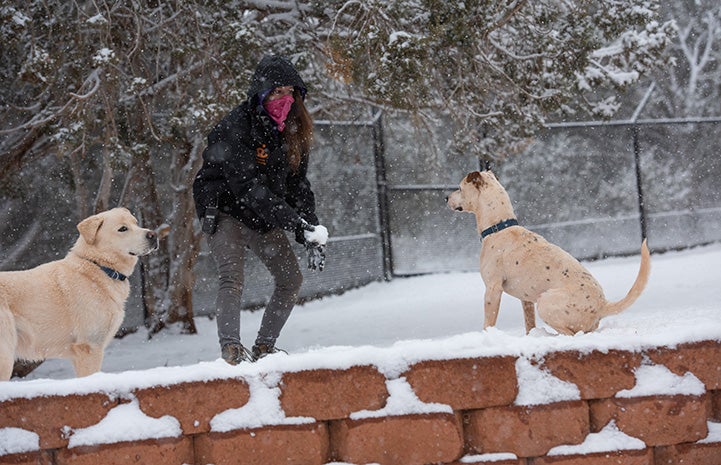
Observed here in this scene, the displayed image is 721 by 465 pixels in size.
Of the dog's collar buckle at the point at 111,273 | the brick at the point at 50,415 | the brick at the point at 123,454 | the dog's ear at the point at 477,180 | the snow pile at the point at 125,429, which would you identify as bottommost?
the brick at the point at 123,454

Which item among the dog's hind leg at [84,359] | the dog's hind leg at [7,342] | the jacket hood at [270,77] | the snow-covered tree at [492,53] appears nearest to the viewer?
the dog's hind leg at [7,342]

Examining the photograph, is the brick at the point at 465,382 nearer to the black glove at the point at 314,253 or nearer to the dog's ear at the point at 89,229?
the black glove at the point at 314,253

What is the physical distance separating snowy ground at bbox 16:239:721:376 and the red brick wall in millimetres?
3931

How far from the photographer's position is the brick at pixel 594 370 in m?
2.94

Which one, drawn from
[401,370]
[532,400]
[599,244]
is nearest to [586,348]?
[532,400]

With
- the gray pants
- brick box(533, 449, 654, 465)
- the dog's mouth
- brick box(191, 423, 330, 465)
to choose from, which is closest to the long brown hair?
the gray pants

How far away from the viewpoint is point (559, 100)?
26.2 feet

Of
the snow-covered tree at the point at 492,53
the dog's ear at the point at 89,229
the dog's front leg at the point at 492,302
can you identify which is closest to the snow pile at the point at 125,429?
the dog's ear at the point at 89,229

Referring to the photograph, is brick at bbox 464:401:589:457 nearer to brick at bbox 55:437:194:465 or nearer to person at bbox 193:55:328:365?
brick at bbox 55:437:194:465

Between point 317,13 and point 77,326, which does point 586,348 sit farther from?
point 317,13

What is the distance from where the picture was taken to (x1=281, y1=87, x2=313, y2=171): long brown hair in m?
4.80

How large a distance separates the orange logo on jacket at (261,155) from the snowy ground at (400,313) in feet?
8.33

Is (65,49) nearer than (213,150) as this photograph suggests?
No

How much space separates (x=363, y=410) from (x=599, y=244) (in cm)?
983
